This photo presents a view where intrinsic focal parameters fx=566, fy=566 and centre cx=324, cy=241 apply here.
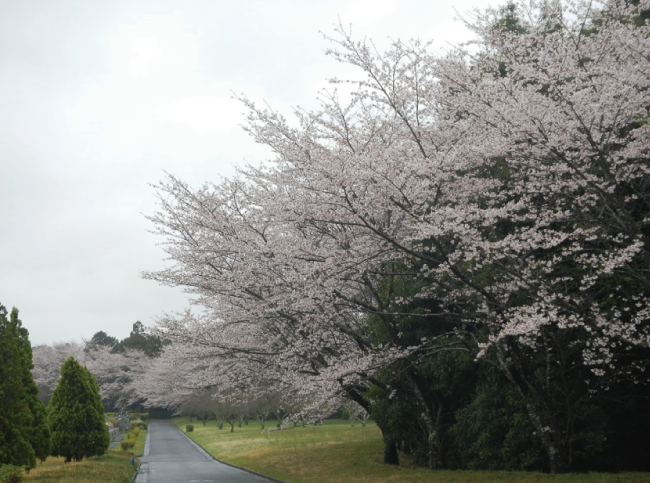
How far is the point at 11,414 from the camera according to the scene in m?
13.3

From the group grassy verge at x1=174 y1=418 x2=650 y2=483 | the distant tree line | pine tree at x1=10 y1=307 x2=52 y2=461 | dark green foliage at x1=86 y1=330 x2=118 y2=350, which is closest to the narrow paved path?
grassy verge at x1=174 y1=418 x2=650 y2=483

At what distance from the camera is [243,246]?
12891mm

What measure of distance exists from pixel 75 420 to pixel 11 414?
911cm

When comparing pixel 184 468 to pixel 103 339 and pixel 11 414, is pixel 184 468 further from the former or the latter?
pixel 103 339

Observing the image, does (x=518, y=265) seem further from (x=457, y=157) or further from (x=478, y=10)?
(x=478, y=10)

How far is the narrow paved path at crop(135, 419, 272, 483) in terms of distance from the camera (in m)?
17.3

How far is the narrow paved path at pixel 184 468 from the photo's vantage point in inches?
683

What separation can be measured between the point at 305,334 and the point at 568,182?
820cm

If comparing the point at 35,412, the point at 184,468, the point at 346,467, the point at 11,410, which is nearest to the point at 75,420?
the point at 184,468

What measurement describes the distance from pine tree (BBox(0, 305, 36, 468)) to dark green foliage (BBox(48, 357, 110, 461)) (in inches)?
325

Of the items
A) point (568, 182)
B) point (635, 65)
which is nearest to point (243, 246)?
point (568, 182)

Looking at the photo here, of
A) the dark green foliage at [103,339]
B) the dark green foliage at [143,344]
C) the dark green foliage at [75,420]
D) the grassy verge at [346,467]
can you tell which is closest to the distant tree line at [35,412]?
the dark green foliage at [75,420]

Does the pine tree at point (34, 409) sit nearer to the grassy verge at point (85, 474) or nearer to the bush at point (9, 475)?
the grassy verge at point (85, 474)

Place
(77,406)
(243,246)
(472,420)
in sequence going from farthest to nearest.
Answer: (77,406) → (472,420) → (243,246)
